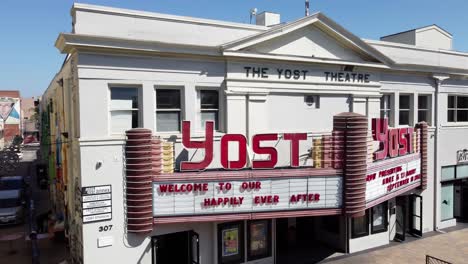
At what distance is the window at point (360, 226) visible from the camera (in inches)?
733

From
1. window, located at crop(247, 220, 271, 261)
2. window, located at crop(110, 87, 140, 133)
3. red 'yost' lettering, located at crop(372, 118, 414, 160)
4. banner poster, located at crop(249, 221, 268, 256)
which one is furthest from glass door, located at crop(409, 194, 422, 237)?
window, located at crop(110, 87, 140, 133)

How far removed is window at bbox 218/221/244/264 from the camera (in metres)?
15.0

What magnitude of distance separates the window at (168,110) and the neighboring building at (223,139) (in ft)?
0.13

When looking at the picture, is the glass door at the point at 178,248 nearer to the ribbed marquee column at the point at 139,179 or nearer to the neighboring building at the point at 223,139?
the neighboring building at the point at 223,139

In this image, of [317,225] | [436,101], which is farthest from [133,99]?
[436,101]

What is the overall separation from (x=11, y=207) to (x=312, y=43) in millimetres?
22243

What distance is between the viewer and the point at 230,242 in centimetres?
1527

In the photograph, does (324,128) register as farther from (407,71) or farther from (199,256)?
(199,256)

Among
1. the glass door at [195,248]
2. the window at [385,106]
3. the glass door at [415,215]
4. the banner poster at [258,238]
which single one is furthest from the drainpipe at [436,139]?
the glass door at [195,248]

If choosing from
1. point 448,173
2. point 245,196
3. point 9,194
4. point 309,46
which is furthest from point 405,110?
point 9,194

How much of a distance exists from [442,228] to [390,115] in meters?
8.10

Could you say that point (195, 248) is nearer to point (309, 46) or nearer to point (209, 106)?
point (209, 106)

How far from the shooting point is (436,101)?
22.0 m

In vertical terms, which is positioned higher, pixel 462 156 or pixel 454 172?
pixel 462 156
